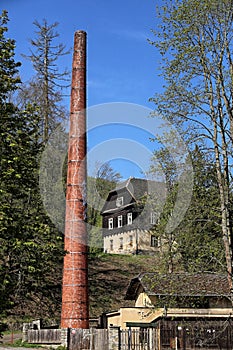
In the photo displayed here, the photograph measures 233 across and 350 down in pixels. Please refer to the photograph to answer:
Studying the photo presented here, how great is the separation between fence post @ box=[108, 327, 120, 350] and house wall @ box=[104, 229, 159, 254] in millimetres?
29379

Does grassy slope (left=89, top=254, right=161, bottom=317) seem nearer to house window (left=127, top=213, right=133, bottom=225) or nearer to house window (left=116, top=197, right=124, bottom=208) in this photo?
house window (left=127, top=213, right=133, bottom=225)

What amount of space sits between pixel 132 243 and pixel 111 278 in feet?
50.5

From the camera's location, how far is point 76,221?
74.8ft

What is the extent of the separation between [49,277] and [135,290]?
28.8ft

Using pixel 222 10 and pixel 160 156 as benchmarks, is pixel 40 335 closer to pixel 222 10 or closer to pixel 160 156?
pixel 160 156

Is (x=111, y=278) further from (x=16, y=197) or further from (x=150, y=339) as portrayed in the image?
(x=16, y=197)

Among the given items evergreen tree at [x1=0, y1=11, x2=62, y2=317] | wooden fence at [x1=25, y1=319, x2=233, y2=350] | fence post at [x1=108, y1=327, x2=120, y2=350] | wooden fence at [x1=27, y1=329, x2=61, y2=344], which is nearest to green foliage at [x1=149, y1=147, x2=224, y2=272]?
evergreen tree at [x1=0, y1=11, x2=62, y2=317]

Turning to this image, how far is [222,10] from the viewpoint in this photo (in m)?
15.2

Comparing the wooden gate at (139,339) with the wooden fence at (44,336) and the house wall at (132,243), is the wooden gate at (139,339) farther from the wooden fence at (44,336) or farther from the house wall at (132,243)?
the house wall at (132,243)

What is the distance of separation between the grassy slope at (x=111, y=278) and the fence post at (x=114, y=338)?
851cm

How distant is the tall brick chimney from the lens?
867 inches


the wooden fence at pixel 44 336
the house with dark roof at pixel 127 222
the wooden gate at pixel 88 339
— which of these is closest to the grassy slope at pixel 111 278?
the house with dark roof at pixel 127 222

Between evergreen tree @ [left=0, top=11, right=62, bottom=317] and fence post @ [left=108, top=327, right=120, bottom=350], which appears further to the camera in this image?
fence post @ [left=108, top=327, right=120, bottom=350]

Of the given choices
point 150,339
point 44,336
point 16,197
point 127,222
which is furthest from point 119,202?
point 16,197
